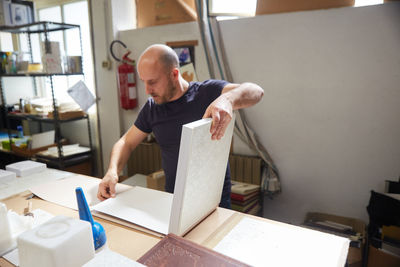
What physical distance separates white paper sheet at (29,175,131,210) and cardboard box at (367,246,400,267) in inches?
58.6

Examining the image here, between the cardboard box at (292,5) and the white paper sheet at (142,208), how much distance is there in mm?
1670

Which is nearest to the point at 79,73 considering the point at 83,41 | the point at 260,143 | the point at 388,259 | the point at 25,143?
the point at 83,41

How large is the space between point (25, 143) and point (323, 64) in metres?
3.21

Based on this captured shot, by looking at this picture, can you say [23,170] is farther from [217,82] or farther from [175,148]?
[217,82]

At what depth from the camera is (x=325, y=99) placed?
205 cm

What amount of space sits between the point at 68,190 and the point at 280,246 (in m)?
0.94

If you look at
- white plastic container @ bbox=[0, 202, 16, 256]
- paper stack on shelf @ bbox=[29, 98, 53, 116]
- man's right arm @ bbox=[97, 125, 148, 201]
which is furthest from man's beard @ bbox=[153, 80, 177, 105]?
paper stack on shelf @ bbox=[29, 98, 53, 116]

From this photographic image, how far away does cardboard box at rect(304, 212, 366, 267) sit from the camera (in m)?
1.78

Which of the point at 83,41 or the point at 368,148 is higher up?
the point at 83,41

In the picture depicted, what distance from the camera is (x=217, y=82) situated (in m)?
1.52

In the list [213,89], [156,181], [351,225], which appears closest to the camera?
[213,89]

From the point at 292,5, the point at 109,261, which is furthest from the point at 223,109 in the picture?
the point at 292,5

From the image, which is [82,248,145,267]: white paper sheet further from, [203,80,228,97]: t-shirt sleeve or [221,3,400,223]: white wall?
[221,3,400,223]: white wall

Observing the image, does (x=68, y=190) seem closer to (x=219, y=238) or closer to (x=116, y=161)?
(x=116, y=161)
